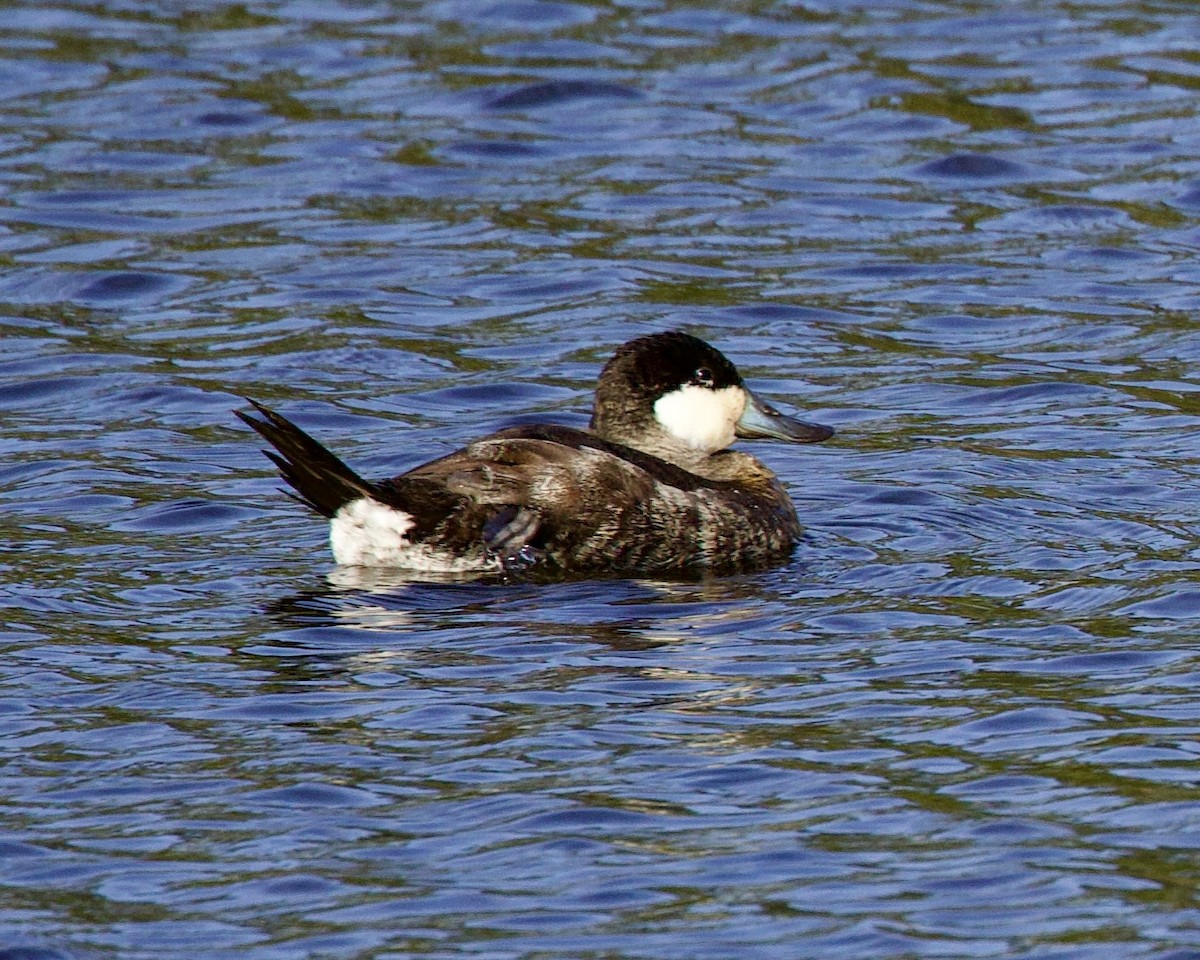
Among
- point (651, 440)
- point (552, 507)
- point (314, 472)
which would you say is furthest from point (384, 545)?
point (651, 440)

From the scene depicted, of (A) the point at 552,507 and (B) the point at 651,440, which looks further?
(B) the point at 651,440

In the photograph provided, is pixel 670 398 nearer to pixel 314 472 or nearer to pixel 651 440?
pixel 651 440

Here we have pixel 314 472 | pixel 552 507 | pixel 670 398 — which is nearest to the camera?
pixel 314 472

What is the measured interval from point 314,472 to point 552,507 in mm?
750

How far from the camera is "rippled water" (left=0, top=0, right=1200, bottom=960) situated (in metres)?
5.29

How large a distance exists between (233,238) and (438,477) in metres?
5.10

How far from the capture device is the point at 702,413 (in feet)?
28.6

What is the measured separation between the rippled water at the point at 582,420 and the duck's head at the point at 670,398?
54 cm

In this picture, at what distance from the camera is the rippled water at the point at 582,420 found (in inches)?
208

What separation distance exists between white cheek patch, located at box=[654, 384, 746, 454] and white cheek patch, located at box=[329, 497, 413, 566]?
50.9 inches

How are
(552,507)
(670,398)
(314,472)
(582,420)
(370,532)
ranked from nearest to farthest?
(314,472) < (370,532) < (552,507) < (670,398) < (582,420)

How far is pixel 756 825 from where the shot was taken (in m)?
5.53

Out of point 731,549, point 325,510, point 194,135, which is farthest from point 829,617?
point 194,135

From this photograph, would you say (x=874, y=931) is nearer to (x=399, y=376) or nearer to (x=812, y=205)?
(x=399, y=376)
